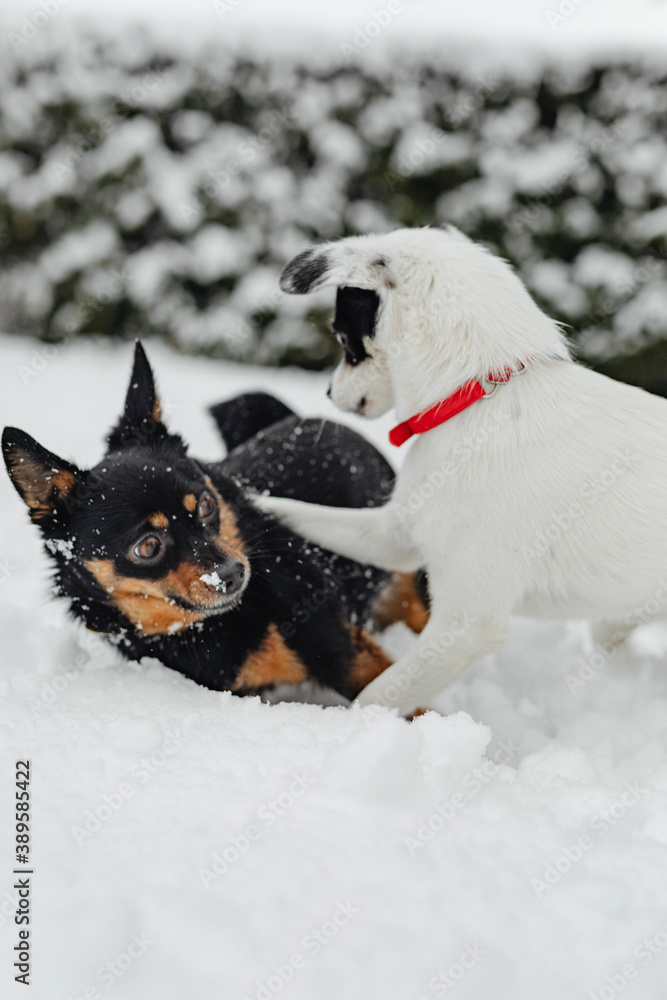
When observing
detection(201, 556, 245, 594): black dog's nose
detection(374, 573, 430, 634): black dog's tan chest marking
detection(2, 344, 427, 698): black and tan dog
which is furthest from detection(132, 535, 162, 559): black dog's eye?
detection(374, 573, 430, 634): black dog's tan chest marking

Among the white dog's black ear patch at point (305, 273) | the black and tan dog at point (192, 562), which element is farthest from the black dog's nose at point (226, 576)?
the white dog's black ear patch at point (305, 273)

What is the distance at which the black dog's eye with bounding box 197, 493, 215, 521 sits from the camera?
216 cm

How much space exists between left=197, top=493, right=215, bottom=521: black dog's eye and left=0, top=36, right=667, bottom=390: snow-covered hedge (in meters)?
3.17

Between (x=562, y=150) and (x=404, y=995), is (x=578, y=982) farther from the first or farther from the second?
(x=562, y=150)

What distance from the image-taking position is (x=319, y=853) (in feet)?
4.52

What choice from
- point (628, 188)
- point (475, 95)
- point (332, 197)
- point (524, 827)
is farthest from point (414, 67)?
point (524, 827)

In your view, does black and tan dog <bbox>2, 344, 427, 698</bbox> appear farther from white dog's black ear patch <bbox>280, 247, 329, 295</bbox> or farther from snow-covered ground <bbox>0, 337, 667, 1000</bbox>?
white dog's black ear patch <bbox>280, 247, 329, 295</bbox>

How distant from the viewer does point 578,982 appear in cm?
122

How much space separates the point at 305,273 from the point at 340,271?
0.10 meters

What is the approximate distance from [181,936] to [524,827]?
732 millimetres

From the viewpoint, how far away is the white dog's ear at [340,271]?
6.61 ft

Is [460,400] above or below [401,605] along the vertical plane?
above

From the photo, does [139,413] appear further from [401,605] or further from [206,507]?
[401,605]

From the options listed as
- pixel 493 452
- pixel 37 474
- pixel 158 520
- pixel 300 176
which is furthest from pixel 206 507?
pixel 300 176
